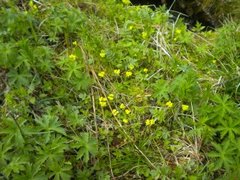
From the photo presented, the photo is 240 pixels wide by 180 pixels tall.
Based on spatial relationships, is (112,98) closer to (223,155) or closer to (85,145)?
(85,145)

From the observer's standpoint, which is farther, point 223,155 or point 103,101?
point 103,101

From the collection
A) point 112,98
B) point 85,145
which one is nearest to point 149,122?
point 112,98

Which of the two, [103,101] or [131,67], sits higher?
[131,67]

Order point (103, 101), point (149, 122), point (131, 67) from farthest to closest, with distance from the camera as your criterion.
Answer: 1. point (131, 67)
2. point (103, 101)
3. point (149, 122)

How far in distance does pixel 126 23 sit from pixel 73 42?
46cm

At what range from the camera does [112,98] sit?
2244 mm

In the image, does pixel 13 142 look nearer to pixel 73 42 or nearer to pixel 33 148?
pixel 33 148

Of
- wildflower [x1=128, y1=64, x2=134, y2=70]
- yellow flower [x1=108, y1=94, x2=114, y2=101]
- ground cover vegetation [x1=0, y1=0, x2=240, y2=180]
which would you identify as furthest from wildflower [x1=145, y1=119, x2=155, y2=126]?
wildflower [x1=128, y1=64, x2=134, y2=70]

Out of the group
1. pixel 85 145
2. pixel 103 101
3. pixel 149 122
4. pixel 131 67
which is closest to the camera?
pixel 85 145

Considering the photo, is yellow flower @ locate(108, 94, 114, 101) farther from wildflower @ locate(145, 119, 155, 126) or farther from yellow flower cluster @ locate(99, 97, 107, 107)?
wildflower @ locate(145, 119, 155, 126)

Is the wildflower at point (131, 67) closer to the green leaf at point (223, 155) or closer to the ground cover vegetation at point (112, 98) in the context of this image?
the ground cover vegetation at point (112, 98)

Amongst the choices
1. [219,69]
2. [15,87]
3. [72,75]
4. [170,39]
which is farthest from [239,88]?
[15,87]

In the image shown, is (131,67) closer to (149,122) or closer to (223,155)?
(149,122)

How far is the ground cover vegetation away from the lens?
193 centimetres
